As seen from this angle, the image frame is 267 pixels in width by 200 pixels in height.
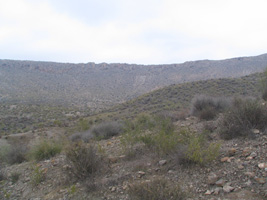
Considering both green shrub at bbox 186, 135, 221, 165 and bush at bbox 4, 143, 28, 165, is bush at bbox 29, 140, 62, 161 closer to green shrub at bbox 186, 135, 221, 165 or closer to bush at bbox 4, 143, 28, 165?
bush at bbox 4, 143, 28, 165

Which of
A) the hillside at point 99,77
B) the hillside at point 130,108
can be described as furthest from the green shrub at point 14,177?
the hillside at point 99,77

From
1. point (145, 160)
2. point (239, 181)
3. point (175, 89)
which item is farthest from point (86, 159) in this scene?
point (175, 89)

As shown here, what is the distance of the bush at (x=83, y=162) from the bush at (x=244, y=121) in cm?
355

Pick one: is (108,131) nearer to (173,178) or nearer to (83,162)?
(83,162)

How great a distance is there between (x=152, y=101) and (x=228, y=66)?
132 ft

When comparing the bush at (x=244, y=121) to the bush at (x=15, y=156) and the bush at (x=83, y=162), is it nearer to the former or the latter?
the bush at (x=83, y=162)

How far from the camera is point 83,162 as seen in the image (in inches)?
176

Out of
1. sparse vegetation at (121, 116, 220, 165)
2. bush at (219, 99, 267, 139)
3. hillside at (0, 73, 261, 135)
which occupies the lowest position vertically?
hillside at (0, 73, 261, 135)

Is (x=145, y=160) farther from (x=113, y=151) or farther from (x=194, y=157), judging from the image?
(x=113, y=151)

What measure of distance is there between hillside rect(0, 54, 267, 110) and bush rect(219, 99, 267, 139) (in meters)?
32.1

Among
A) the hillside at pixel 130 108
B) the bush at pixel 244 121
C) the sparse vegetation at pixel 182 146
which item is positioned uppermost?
the bush at pixel 244 121

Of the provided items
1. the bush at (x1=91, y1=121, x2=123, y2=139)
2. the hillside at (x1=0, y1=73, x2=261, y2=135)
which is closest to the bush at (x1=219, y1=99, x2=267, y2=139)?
the bush at (x1=91, y1=121, x2=123, y2=139)

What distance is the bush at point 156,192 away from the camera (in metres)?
2.89

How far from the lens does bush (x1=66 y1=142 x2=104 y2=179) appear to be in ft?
14.5
